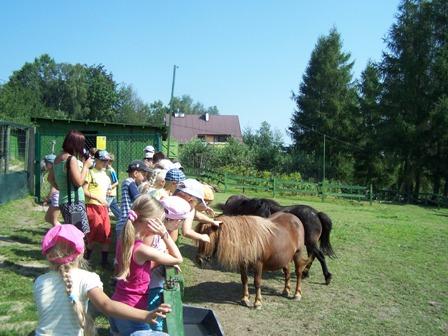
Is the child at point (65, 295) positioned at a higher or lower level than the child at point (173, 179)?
lower

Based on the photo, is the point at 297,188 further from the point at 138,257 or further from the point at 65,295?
the point at 65,295

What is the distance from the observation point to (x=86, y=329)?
7.27ft

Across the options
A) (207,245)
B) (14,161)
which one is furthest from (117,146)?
(207,245)

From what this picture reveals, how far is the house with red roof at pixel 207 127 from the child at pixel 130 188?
169 feet

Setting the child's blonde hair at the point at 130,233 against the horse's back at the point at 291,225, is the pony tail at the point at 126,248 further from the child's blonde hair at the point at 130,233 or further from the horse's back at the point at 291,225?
the horse's back at the point at 291,225

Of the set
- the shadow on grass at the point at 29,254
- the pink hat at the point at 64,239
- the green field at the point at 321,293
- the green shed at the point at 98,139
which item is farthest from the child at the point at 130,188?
the green shed at the point at 98,139

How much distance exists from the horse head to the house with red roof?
52.9 meters

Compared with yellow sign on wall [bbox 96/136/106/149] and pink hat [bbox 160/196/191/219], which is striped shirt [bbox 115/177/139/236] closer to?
pink hat [bbox 160/196/191/219]

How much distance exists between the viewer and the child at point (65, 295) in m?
2.15

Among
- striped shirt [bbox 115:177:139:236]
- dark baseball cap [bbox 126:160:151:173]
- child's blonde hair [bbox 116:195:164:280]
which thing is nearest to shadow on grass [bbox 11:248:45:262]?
striped shirt [bbox 115:177:139:236]

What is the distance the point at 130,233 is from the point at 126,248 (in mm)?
93

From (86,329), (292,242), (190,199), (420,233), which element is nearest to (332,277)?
(292,242)

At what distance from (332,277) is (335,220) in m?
6.62

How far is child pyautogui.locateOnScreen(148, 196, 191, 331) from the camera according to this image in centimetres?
294
